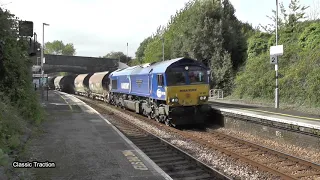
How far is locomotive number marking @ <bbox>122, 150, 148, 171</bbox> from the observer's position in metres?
7.88

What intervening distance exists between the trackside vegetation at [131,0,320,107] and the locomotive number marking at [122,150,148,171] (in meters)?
13.4

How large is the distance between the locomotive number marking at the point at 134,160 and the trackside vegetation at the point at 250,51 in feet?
44.1

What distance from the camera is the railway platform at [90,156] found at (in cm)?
725

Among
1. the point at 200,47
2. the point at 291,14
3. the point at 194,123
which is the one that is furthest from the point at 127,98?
the point at 291,14

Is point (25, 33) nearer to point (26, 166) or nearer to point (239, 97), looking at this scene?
point (26, 166)

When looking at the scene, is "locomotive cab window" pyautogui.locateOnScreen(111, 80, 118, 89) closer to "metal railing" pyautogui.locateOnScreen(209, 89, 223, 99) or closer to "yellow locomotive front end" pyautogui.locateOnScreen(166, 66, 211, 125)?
"metal railing" pyautogui.locateOnScreen(209, 89, 223, 99)

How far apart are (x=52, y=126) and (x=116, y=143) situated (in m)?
4.73

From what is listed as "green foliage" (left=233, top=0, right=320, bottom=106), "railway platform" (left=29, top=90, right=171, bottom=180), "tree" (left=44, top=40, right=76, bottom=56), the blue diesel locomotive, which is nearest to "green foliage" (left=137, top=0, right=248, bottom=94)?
"green foliage" (left=233, top=0, right=320, bottom=106)

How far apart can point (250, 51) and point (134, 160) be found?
27.3m

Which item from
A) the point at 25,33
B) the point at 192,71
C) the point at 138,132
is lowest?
the point at 138,132

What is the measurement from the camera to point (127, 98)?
23.9 metres

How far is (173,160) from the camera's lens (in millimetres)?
9711

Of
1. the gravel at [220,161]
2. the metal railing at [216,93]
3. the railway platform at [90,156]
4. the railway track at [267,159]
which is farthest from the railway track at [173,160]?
the metal railing at [216,93]

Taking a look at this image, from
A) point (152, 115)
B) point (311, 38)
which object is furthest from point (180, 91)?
point (311, 38)
